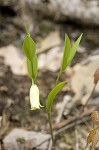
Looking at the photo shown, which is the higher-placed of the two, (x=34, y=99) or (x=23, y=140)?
(x=23, y=140)

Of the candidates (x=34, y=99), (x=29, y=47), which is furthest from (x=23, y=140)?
(x=29, y=47)

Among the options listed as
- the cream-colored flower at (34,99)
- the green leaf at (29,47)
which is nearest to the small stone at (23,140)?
the cream-colored flower at (34,99)

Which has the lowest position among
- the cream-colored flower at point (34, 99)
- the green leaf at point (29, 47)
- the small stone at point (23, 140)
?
the cream-colored flower at point (34, 99)

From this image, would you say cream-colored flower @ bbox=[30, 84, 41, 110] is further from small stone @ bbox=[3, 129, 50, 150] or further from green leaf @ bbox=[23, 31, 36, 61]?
small stone @ bbox=[3, 129, 50, 150]

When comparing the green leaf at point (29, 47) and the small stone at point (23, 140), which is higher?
the green leaf at point (29, 47)

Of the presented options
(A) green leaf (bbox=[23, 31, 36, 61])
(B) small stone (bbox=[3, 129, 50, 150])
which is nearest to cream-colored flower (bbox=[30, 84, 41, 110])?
(A) green leaf (bbox=[23, 31, 36, 61])

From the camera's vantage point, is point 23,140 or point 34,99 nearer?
point 34,99

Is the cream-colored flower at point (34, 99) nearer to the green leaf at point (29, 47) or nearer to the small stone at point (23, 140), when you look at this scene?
the green leaf at point (29, 47)

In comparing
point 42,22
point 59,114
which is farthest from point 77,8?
point 59,114

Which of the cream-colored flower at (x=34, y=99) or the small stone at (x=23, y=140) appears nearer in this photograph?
the cream-colored flower at (x=34, y=99)

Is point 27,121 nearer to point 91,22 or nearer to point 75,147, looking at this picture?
point 75,147

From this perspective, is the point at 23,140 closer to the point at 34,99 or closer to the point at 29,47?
the point at 34,99

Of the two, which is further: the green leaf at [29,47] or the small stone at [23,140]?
the small stone at [23,140]
